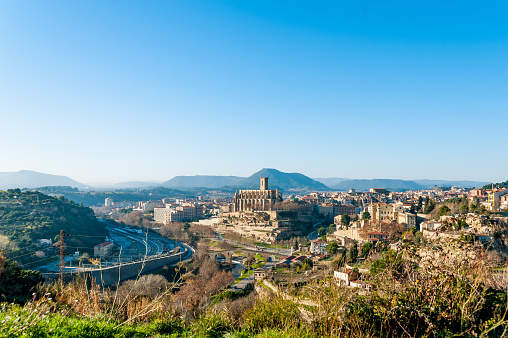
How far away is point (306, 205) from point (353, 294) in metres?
41.9

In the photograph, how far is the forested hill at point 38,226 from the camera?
22359mm

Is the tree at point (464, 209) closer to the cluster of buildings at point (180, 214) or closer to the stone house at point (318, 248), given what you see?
the stone house at point (318, 248)

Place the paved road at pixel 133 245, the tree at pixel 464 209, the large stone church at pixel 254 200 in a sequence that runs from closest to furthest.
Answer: the tree at pixel 464 209 < the paved road at pixel 133 245 < the large stone church at pixel 254 200

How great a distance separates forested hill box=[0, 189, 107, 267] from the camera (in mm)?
22359

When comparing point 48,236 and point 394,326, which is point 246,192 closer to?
point 48,236

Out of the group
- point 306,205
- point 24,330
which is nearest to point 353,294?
point 24,330

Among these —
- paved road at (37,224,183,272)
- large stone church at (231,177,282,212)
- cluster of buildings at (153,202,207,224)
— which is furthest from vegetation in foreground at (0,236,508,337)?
cluster of buildings at (153,202,207,224)

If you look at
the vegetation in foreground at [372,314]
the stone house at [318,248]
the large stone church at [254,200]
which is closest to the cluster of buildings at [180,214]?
the large stone church at [254,200]

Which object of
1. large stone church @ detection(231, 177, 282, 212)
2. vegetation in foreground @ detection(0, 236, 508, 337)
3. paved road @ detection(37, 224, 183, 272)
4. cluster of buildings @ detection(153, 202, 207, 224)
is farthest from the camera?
cluster of buildings @ detection(153, 202, 207, 224)

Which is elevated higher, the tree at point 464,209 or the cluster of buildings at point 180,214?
the tree at point 464,209

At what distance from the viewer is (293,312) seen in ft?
11.2

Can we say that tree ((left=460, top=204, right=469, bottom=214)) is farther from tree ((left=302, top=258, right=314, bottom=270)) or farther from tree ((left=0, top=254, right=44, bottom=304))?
tree ((left=0, top=254, right=44, bottom=304))

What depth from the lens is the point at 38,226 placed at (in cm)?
2792

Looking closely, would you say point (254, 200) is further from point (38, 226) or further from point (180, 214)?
point (38, 226)
